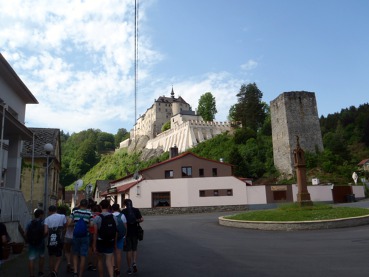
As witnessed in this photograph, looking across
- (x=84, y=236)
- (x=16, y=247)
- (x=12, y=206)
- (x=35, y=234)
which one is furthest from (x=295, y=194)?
(x=35, y=234)

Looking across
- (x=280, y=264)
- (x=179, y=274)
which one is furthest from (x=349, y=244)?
(x=179, y=274)

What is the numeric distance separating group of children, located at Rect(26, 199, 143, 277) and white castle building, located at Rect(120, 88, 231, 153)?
62.3 meters

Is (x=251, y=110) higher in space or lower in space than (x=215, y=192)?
higher

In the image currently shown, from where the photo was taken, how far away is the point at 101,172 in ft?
371

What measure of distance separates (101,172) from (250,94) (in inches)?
2214

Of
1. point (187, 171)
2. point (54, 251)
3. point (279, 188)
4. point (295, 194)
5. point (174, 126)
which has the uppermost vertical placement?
point (174, 126)

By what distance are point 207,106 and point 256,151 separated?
48742 mm

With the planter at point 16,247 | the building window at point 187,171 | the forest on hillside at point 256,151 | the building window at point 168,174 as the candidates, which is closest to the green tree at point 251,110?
the forest on hillside at point 256,151

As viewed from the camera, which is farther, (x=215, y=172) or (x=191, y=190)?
(x=215, y=172)

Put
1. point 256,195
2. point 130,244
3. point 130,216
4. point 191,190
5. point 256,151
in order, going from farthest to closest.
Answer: point 256,151 → point 256,195 → point 191,190 → point 130,216 → point 130,244

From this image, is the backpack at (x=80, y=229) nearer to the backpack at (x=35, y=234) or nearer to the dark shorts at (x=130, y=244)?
the backpack at (x=35, y=234)

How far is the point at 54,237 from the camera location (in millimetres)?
8344

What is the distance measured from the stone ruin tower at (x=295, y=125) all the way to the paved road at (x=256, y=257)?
154 feet

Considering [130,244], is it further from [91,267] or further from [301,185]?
[301,185]
